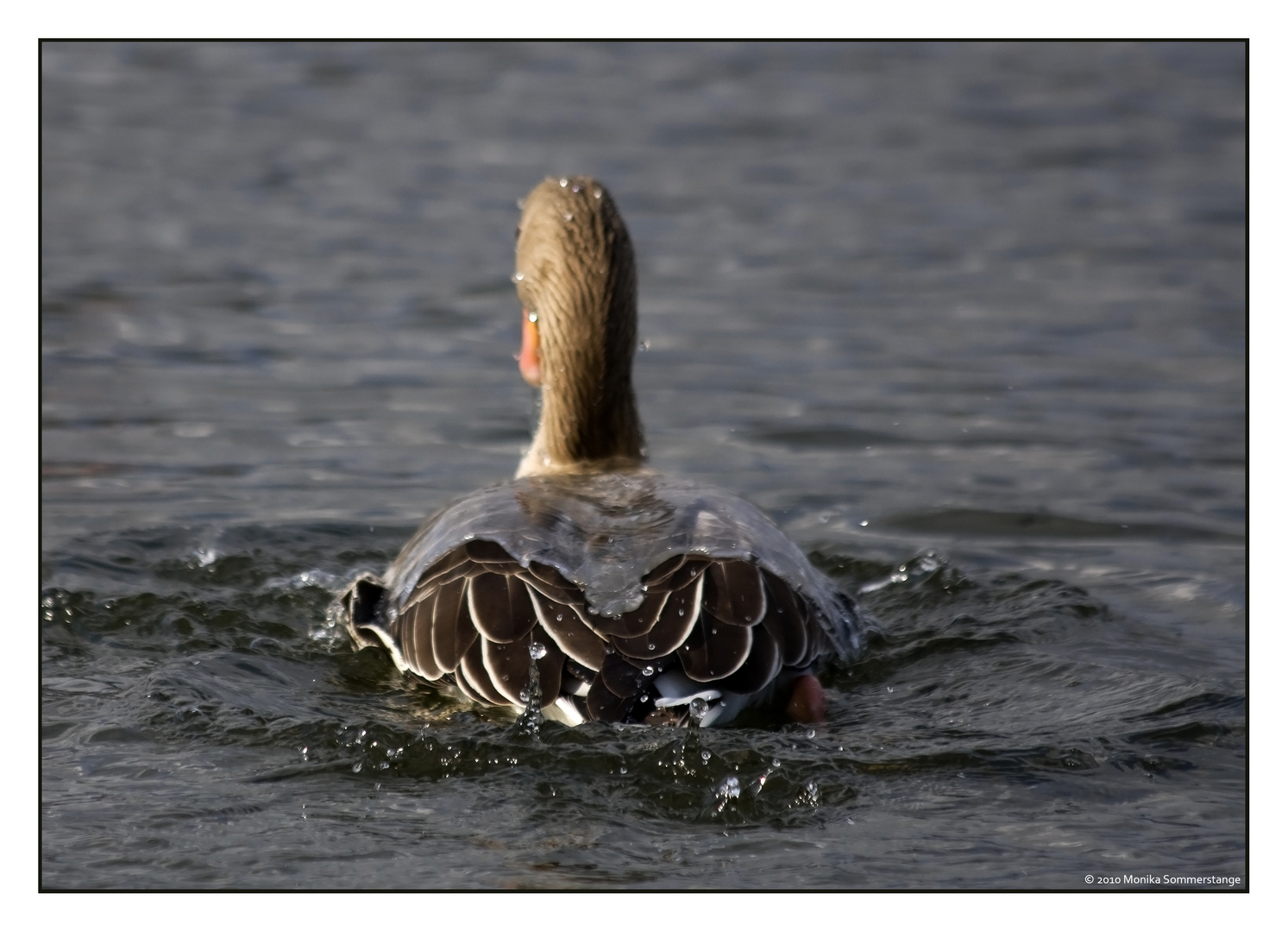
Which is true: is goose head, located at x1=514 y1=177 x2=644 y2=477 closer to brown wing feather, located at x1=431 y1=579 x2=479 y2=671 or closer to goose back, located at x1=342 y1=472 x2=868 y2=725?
goose back, located at x1=342 y1=472 x2=868 y2=725

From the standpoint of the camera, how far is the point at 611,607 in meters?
6.33

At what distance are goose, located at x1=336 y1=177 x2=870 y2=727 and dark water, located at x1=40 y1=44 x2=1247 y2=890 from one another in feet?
0.64

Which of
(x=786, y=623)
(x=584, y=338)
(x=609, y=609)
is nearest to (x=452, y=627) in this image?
(x=609, y=609)

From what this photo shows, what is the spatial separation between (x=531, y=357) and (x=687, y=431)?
2.41 m

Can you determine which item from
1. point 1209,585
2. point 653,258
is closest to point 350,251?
point 653,258

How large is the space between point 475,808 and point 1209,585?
477 cm

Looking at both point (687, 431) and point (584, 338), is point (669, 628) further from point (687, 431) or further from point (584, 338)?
point (687, 431)

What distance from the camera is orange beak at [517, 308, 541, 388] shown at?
8961mm

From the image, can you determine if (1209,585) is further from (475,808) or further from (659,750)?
(475,808)

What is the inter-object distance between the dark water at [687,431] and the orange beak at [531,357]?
130 centimetres

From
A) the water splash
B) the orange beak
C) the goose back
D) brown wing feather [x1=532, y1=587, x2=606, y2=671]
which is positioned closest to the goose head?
the orange beak

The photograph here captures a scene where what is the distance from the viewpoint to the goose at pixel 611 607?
6.18 metres

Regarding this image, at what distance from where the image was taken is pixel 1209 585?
29.2 feet

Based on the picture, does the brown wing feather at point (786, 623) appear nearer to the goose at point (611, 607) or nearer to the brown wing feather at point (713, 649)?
the goose at point (611, 607)
